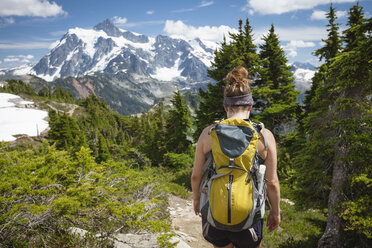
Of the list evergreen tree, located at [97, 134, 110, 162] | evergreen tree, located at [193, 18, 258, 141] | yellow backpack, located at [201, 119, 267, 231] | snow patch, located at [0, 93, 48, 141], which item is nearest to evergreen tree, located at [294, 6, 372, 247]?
yellow backpack, located at [201, 119, 267, 231]

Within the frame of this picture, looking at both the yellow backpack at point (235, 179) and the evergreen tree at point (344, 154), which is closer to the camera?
the yellow backpack at point (235, 179)

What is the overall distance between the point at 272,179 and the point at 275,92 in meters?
14.4

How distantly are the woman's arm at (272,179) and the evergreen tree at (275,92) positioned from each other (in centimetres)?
1310

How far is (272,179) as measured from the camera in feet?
8.36

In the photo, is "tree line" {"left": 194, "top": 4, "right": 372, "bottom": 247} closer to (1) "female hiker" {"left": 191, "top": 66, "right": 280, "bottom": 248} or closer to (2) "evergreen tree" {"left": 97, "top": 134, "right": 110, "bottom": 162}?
(1) "female hiker" {"left": 191, "top": 66, "right": 280, "bottom": 248}

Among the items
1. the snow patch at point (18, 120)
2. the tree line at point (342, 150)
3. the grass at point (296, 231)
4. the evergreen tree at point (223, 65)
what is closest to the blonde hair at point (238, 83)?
the tree line at point (342, 150)

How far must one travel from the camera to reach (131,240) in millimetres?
4633

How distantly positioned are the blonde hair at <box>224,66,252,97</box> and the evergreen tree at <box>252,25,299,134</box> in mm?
13134

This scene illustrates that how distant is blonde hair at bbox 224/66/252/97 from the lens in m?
2.44

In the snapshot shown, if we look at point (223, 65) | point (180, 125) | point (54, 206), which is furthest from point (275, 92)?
point (54, 206)

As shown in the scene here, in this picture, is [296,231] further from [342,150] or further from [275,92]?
[275,92]

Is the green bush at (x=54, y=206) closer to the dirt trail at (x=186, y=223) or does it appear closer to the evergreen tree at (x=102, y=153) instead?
the dirt trail at (x=186, y=223)

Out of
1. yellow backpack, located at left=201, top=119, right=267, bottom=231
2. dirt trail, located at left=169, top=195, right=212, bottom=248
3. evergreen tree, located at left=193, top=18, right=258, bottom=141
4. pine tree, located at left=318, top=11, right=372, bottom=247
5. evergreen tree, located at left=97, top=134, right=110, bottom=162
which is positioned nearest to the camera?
yellow backpack, located at left=201, top=119, right=267, bottom=231

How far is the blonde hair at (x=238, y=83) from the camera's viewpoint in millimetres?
2438
